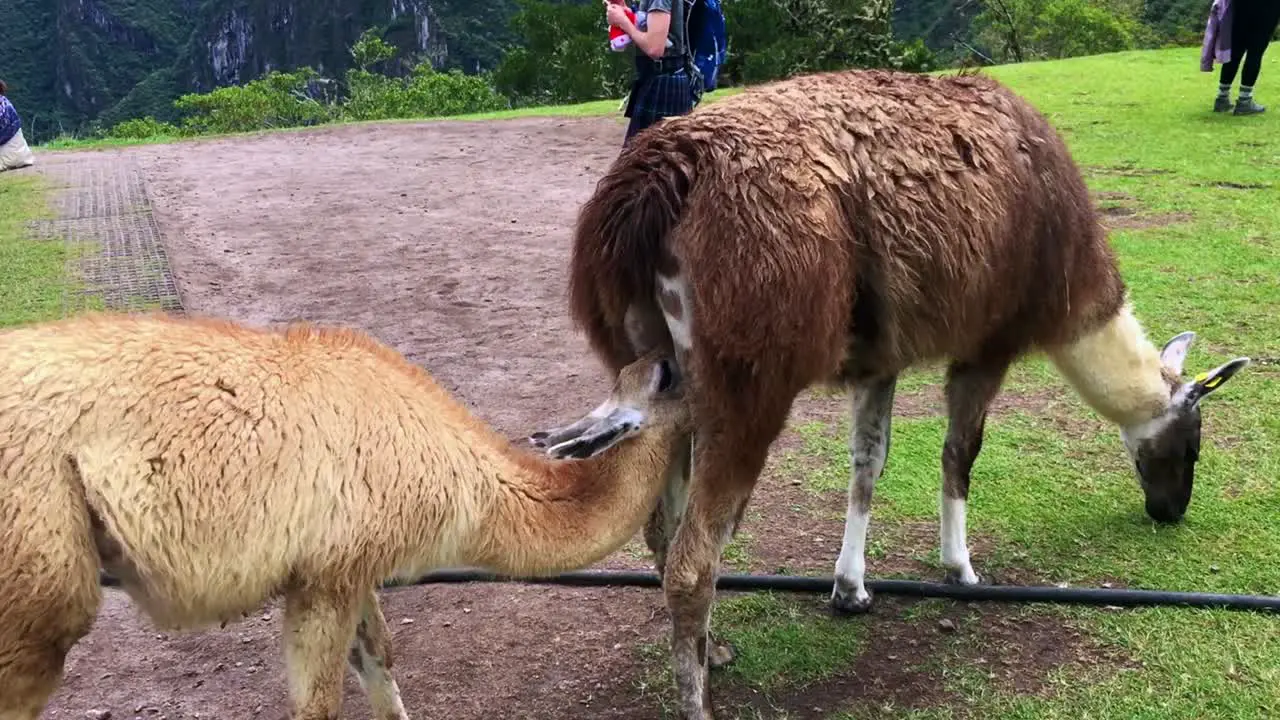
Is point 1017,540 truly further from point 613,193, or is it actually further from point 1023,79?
point 1023,79

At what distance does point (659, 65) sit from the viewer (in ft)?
18.8

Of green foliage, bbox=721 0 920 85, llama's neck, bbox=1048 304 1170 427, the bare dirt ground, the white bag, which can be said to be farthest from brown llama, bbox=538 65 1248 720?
green foliage, bbox=721 0 920 85

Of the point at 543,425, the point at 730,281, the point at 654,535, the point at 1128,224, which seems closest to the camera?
the point at 730,281

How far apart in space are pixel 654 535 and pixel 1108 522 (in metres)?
2.28

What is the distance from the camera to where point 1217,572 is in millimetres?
4227

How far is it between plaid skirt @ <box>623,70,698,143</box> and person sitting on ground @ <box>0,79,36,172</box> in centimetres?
803

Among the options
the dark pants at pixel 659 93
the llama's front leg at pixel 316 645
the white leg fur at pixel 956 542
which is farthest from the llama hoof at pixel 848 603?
the dark pants at pixel 659 93

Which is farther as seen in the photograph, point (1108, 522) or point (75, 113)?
point (75, 113)

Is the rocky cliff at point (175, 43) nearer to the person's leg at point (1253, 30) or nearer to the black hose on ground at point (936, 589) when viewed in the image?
the person's leg at point (1253, 30)

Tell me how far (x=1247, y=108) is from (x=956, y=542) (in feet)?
35.8

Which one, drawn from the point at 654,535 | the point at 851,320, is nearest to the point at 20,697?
the point at 654,535

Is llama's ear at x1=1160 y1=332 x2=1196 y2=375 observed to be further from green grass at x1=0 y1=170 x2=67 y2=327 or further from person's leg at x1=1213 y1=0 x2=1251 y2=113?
person's leg at x1=1213 y1=0 x2=1251 y2=113

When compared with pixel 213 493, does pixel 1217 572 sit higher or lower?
lower

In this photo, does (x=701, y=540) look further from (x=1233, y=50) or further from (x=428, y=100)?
(x=428, y=100)
